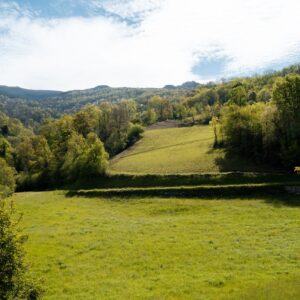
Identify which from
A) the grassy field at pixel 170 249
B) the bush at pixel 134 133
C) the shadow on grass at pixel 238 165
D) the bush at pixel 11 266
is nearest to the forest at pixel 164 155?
the bush at pixel 134 133

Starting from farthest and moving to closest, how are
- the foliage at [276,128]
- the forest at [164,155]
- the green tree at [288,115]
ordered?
the foliage at [276,128]
the green tree at [288,115]
the forest at [164,155]

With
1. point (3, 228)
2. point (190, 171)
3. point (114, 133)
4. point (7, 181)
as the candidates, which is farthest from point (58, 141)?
point (3, 228)

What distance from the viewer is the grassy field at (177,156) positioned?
78.8 meters

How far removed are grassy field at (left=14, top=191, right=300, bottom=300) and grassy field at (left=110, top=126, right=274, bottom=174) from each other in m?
17.3

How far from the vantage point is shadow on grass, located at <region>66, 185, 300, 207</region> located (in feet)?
195

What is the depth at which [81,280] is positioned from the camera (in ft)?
108

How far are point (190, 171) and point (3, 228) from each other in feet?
191

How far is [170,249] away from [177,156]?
5433 cm

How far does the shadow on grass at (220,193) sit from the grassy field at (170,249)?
2.94 feet

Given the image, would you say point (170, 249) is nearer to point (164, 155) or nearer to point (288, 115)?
point (288, 115)

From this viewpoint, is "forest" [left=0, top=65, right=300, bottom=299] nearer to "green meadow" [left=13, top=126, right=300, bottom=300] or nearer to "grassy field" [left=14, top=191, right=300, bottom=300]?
"green meadow" [left=13, top=126, right=300, bottom=300]

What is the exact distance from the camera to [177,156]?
92875 mm

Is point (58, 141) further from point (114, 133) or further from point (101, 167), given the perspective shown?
point (101, 167)

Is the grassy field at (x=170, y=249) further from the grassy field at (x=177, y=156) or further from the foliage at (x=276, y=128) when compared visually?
the grassy field at (x=177, y=156)
